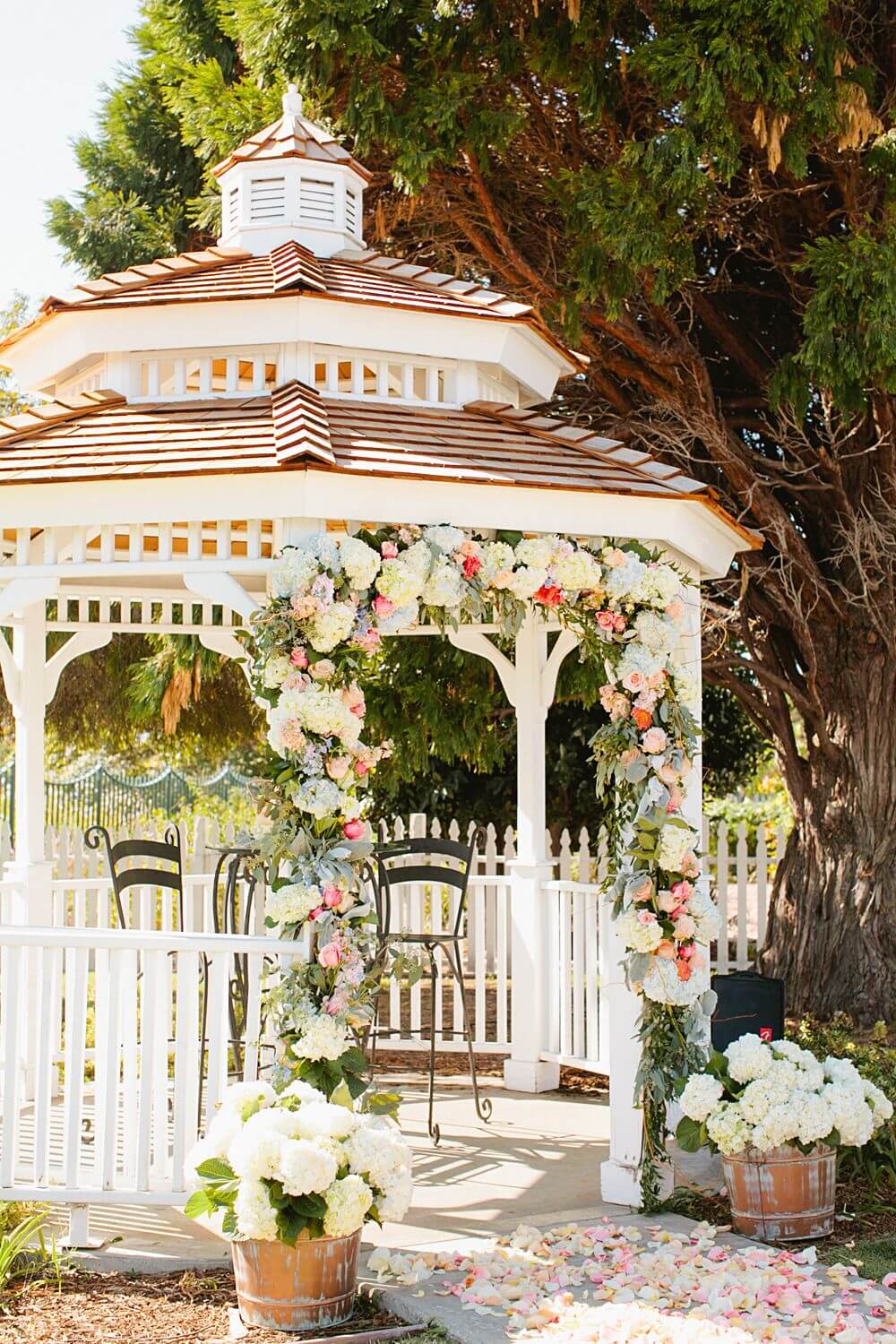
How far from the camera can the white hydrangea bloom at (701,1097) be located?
5625mm

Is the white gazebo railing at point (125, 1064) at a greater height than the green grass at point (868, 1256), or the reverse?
the white gazebo railing at point (125, 1064)

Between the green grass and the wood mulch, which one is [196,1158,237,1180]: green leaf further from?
the green grass

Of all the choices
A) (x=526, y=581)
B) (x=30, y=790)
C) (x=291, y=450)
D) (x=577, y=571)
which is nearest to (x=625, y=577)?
(x=577, y=571)

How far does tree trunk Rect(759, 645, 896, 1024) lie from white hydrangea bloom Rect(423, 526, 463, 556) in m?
5.99

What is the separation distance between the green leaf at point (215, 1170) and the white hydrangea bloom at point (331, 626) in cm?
185

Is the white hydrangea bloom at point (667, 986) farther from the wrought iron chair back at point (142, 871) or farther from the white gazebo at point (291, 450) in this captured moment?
the wrought iron chair back at point (142, 871)

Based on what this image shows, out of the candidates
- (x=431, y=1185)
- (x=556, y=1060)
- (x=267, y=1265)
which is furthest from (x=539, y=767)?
(x=267, y=1265)

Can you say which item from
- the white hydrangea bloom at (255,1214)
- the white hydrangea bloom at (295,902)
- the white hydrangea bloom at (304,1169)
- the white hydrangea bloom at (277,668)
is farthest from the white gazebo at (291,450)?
the white hydrangea bloom at (255,1214)

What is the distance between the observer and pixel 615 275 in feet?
29.7

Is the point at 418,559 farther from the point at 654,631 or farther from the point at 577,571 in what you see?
the point at 654,631

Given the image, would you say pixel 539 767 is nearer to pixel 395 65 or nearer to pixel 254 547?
pixel 254 547

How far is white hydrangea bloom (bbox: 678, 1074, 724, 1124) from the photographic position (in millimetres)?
5625

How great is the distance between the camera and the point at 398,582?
554cm

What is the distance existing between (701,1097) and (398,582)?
2351mm
